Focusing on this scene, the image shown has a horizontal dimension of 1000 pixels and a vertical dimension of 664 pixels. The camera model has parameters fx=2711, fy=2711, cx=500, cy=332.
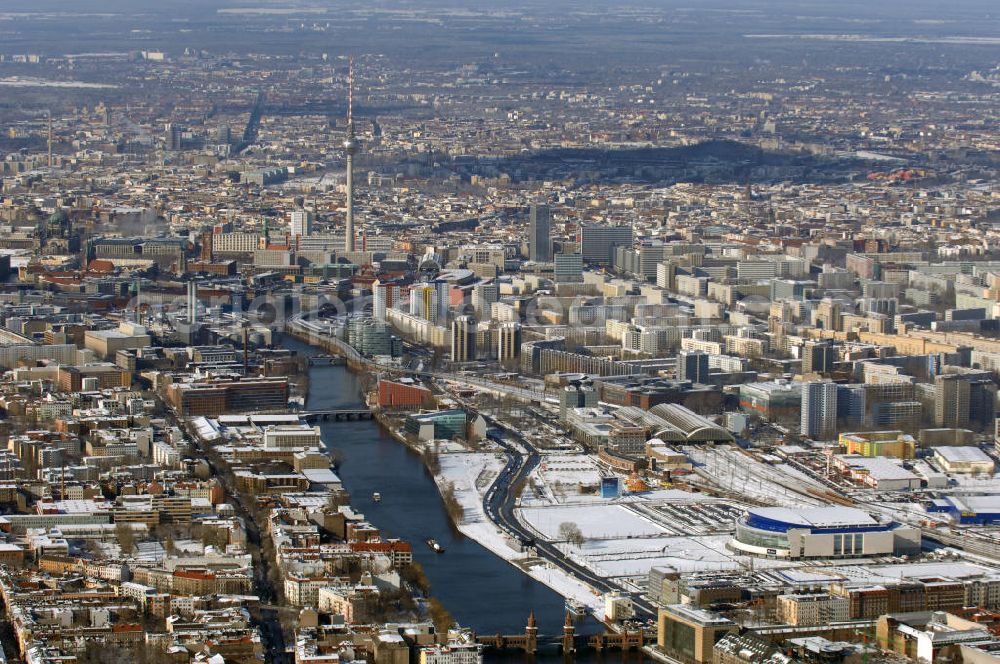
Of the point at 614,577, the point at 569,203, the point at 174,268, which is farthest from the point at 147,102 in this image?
the point at 614,577

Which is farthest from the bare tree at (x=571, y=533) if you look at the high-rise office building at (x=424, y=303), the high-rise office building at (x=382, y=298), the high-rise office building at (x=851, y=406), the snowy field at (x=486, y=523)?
the high-rise office building at (x=382, y=298)

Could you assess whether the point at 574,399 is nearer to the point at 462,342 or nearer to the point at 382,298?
the point at 462,342

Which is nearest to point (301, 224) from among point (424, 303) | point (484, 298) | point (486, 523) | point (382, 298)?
point (382, 298)

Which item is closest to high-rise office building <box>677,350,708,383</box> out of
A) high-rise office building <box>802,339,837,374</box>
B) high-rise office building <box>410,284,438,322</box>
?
high-rise office building <box>802,339,837,374</box>

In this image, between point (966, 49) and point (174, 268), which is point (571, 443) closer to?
point (174, 268)

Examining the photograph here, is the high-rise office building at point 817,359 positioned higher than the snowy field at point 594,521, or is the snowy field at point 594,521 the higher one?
the high-rise office building at point 817,359

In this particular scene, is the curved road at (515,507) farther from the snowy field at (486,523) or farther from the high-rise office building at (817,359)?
the high-rise office building at (817,359)
